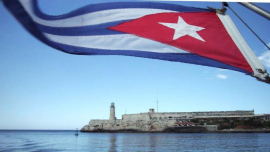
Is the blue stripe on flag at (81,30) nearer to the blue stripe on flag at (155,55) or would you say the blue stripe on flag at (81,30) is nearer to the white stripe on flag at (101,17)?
the white stripe on flag at (101,17)

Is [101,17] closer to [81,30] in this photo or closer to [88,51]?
[81,30]

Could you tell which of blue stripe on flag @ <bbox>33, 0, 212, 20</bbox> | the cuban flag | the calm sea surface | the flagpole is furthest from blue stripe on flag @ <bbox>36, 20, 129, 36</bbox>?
the calm sea surface

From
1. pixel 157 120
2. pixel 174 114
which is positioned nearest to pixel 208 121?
pixel 174 114

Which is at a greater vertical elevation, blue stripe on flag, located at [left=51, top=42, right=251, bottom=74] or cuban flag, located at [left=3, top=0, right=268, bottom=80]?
cuban flag, located at [left=3, top=0, right=268, bottom=80]

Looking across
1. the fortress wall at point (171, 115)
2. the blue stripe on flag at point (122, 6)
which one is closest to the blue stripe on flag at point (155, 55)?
the blue stripe on flag at point (122, 6)

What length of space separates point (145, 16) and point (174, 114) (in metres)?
49.4

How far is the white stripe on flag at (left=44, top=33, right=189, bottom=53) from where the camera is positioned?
2.70m

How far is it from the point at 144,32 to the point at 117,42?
1.02 ft

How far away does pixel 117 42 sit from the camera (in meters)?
2.79

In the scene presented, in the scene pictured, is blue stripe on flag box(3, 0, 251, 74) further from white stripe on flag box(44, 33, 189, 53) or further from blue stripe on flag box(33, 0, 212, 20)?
blue stripe on flag box(33, 0, 212, 20)

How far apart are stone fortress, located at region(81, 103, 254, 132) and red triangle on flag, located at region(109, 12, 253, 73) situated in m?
45.5

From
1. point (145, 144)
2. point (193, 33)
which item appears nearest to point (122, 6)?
point (193, 33)

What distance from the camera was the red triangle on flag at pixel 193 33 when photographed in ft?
8.33

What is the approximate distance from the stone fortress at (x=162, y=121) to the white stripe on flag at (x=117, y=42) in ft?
150
